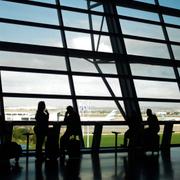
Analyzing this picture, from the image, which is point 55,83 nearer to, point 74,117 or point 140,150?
point 74,117

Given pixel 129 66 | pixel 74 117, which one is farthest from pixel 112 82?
pixel 74 117

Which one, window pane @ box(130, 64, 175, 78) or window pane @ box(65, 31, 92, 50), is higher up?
window pane @ box(65, 31, 92, 50)

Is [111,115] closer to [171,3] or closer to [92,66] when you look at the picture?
[92,66]

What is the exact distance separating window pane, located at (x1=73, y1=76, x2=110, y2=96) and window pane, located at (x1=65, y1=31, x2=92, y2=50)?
4.07 feet

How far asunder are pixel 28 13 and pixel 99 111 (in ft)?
14.5

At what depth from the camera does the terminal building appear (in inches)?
538

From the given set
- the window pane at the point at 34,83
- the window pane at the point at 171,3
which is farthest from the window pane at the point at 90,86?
the window pane at the point at 171,3

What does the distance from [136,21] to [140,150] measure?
5699mm

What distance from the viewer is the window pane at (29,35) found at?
1402 centimetres

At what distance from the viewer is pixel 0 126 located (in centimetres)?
1114

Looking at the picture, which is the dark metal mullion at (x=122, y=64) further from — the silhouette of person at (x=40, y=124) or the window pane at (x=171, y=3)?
the silhouette of person at (x=40, y=124)

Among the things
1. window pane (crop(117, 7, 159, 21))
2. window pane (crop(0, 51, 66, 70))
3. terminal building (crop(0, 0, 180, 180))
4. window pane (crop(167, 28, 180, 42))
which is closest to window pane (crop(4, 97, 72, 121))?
terminal building (crop(0, 0, 180, 180))

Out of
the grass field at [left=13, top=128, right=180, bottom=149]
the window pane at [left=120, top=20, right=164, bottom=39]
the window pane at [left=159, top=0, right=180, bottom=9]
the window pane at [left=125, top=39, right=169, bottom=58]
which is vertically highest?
the window pane at [left=159, top=0, right=180, bottom=9]

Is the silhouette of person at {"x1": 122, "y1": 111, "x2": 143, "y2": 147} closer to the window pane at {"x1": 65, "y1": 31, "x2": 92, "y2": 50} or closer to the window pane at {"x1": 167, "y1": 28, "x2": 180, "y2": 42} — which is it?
the window pane at {"x1": 65, "y1": 31, "x2": 92, "y2": 50}
